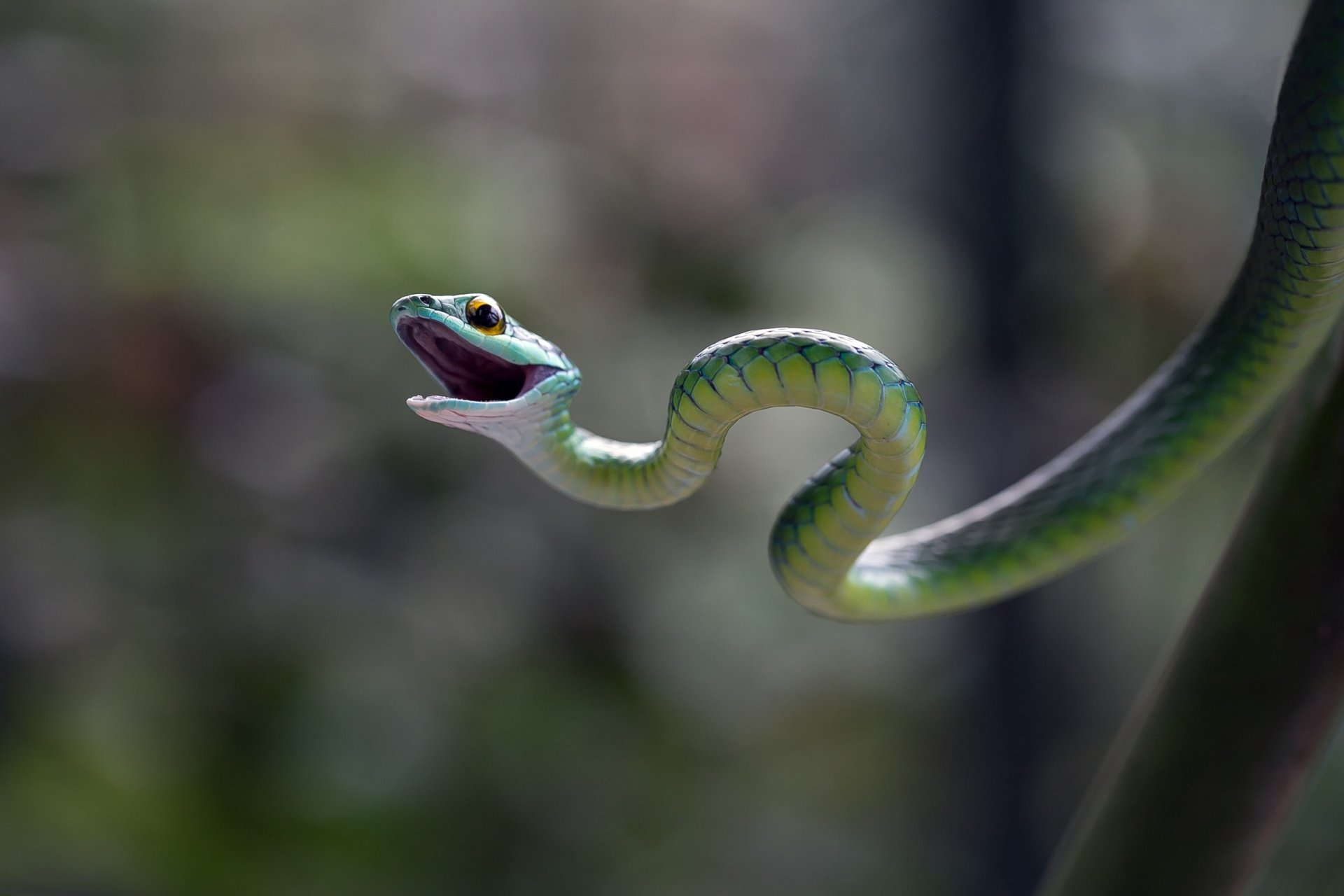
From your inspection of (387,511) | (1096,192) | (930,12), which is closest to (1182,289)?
(1096,192)

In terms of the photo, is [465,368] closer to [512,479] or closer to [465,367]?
[465,367]

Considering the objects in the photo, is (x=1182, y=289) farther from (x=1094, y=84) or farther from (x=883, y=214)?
(x=883, y=214)

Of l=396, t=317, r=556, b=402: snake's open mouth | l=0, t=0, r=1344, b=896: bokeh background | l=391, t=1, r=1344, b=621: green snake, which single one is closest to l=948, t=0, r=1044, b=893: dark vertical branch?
l=0, t=0, r=1344, b=896: bokeh background

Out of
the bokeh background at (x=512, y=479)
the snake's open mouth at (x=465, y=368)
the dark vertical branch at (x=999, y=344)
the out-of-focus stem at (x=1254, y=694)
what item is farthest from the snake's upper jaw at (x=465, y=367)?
the dark vertical branch at (x=999, y=344)

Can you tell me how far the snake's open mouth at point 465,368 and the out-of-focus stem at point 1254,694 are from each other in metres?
0.36

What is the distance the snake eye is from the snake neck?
0.18ft

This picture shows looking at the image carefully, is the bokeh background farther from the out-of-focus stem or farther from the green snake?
the out-of-focus stem

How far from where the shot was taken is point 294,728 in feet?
7.91

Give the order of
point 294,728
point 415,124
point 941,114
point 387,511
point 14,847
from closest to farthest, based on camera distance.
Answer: point 14,847 < point 294,728 < point 387,511 < point 941,114 < point 415,124

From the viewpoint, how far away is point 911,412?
0.42 metres

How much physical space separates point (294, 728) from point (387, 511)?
21.7 inches

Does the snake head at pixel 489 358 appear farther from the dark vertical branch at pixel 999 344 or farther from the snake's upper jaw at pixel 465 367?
the dark vertical branch at pixel 999 344

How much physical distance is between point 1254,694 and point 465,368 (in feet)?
1.49

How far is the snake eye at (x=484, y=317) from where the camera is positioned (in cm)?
57
